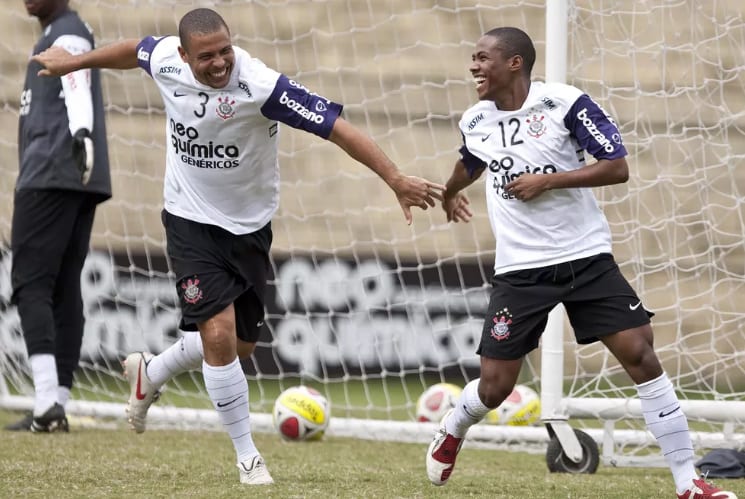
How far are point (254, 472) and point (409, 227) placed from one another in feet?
15.5

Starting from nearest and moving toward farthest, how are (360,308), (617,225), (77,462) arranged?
(77,462) → (617,225) → (360,308)

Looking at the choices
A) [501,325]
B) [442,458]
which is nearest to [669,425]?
[501,325]

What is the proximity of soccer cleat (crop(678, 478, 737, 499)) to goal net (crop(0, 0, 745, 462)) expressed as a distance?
4.41 feet

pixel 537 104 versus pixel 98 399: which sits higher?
pixel 537 104

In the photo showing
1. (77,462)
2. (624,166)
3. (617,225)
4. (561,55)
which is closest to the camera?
(624,166)

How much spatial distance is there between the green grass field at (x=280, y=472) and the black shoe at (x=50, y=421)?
8cm

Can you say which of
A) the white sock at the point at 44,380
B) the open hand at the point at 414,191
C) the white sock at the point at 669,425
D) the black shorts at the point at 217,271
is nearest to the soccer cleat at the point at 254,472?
the black shorts at the point at 217,271

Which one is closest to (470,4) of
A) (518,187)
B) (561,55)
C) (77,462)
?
(561,55)

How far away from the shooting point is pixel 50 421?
20.5ft

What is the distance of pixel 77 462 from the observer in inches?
199

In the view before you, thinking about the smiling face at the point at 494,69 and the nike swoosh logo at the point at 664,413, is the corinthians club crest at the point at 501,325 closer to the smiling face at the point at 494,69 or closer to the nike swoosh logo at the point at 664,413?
the nike swoosh logo at the point at 664,413

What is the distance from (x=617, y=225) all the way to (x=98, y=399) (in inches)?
168

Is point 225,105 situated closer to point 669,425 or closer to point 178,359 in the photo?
point 178,359

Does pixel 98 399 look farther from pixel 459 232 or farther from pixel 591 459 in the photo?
pixel 591 459
